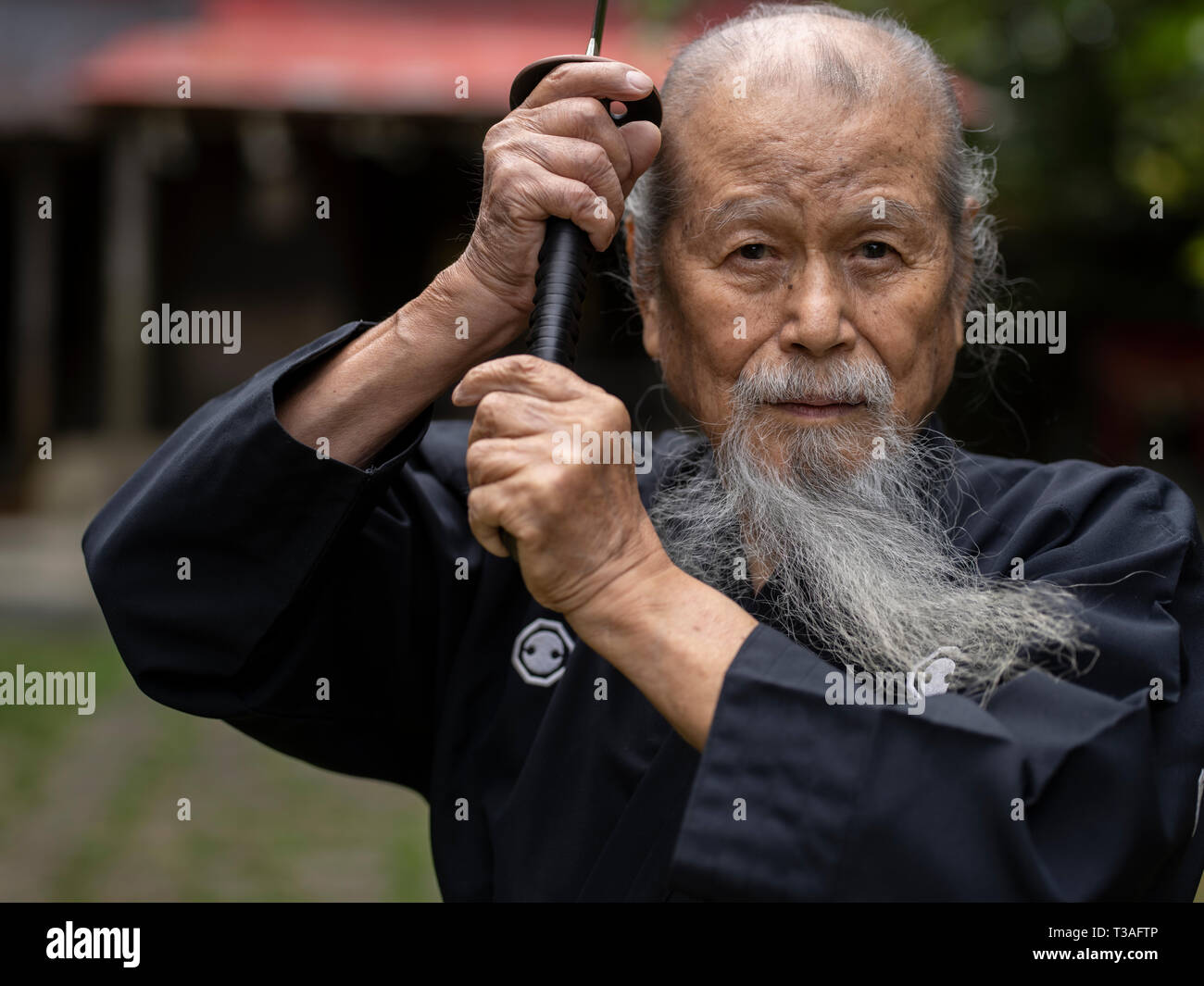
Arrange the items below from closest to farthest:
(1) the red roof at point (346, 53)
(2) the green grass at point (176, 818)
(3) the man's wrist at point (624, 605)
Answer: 1. (3) the man's wrist at point (624, 605)
2. (2) the green grass at point (176, 818)
3. (1) the red roof at point (346, 53)

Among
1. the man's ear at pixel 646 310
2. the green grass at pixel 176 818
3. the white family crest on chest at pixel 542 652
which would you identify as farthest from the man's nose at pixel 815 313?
the green grass at pixel 176 818

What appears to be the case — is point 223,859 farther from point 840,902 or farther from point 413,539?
point 840,902

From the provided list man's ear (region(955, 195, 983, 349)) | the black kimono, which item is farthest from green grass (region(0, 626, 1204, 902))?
man's ear (region(955, 195, 983, 349))

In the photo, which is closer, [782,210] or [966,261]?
[782,210]

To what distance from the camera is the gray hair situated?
75.0 inches

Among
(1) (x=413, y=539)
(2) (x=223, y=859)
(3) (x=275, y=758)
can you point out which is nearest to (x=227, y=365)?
(3) (x=275, y=758)

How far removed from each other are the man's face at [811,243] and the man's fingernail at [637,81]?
214 millimetres

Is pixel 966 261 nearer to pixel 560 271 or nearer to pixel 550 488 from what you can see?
pixel 560 271

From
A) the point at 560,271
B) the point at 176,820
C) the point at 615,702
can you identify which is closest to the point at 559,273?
the point at 560,271

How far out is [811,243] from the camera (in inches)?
72.8

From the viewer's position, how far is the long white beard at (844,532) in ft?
5.54

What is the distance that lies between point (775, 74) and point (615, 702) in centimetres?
101

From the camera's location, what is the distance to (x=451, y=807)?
2.01 metres

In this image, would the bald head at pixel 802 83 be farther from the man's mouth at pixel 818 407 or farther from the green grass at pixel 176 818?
the green grass at pixel 176 818
